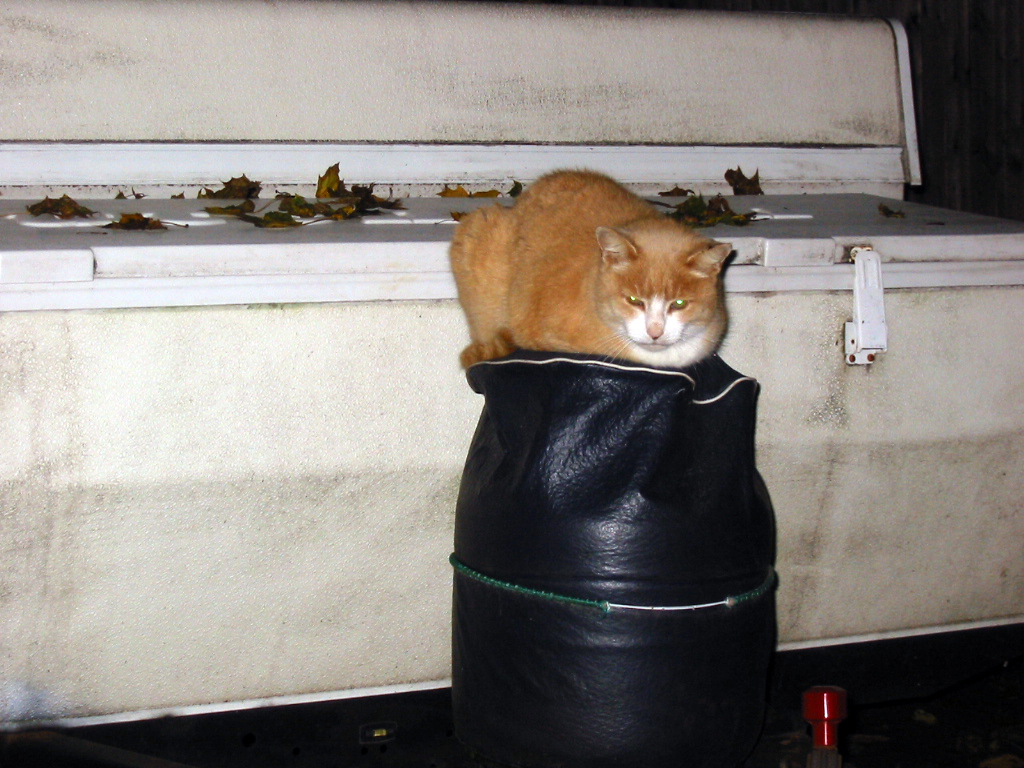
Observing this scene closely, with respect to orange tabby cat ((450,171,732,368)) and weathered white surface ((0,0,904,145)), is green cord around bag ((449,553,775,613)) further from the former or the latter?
weathered white surface ((0,0,904,145))

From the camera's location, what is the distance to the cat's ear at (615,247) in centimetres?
188

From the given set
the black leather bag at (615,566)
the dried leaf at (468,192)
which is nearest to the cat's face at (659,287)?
the black leather bag at (615,566)

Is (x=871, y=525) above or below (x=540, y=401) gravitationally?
below

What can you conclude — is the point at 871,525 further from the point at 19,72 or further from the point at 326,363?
the point at 19,72

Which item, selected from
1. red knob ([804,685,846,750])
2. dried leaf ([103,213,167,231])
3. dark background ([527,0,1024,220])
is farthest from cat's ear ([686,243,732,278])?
dark background ([527,0,1024,220])

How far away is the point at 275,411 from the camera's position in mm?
1973

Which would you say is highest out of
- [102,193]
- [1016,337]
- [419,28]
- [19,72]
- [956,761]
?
[419,28]

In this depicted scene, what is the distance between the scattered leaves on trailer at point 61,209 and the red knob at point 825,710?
1894mm

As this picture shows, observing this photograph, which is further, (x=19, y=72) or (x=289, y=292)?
(x=19, y=72)

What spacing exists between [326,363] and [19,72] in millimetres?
1395

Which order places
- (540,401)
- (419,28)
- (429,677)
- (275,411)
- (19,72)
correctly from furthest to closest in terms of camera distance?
(419,28) → (19,72) → (429,677) → (275,411) → (540,401)

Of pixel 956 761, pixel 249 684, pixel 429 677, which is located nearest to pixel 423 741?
pixel 429 677

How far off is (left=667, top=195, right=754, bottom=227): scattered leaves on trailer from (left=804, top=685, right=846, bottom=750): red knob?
1142mm

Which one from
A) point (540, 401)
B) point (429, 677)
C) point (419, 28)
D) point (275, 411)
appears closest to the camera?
point (540, 401)
